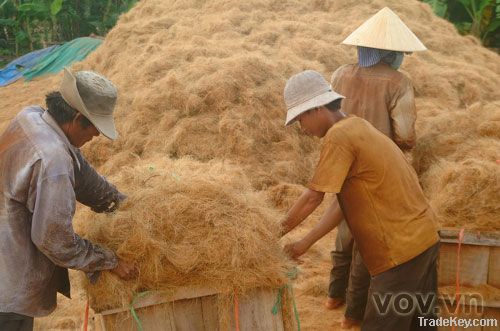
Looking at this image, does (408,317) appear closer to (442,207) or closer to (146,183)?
(442,207)

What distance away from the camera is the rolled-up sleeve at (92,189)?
266 centimetres

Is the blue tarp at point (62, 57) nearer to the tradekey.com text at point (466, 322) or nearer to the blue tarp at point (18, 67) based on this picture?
the blue tarp at point (18, 67)

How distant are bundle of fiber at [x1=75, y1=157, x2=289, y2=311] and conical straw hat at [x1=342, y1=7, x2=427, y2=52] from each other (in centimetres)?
179

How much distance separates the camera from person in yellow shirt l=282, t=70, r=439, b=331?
2479 millimetres

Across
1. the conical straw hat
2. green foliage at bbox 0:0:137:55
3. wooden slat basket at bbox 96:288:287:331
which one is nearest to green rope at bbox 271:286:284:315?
wooden slat basket at bbox 96:288:287:331

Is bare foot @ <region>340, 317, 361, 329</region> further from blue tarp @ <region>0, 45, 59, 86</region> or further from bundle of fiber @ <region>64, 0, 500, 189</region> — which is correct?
blue tarp @ <region>0, 45, 59, 86</region>

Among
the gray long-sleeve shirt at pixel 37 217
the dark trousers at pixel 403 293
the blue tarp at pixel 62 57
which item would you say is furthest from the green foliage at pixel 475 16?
the gray long-sleeve shirt at pixel 37 217

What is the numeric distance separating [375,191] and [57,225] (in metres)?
1.42

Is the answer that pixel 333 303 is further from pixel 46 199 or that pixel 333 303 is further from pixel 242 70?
pixel 242 70

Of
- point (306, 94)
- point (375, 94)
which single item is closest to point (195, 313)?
point (306, 94)

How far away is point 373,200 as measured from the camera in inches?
99.9

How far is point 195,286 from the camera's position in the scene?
2.38 metres

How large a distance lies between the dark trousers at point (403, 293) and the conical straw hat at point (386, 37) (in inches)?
64.6

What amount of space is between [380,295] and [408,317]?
200mm
